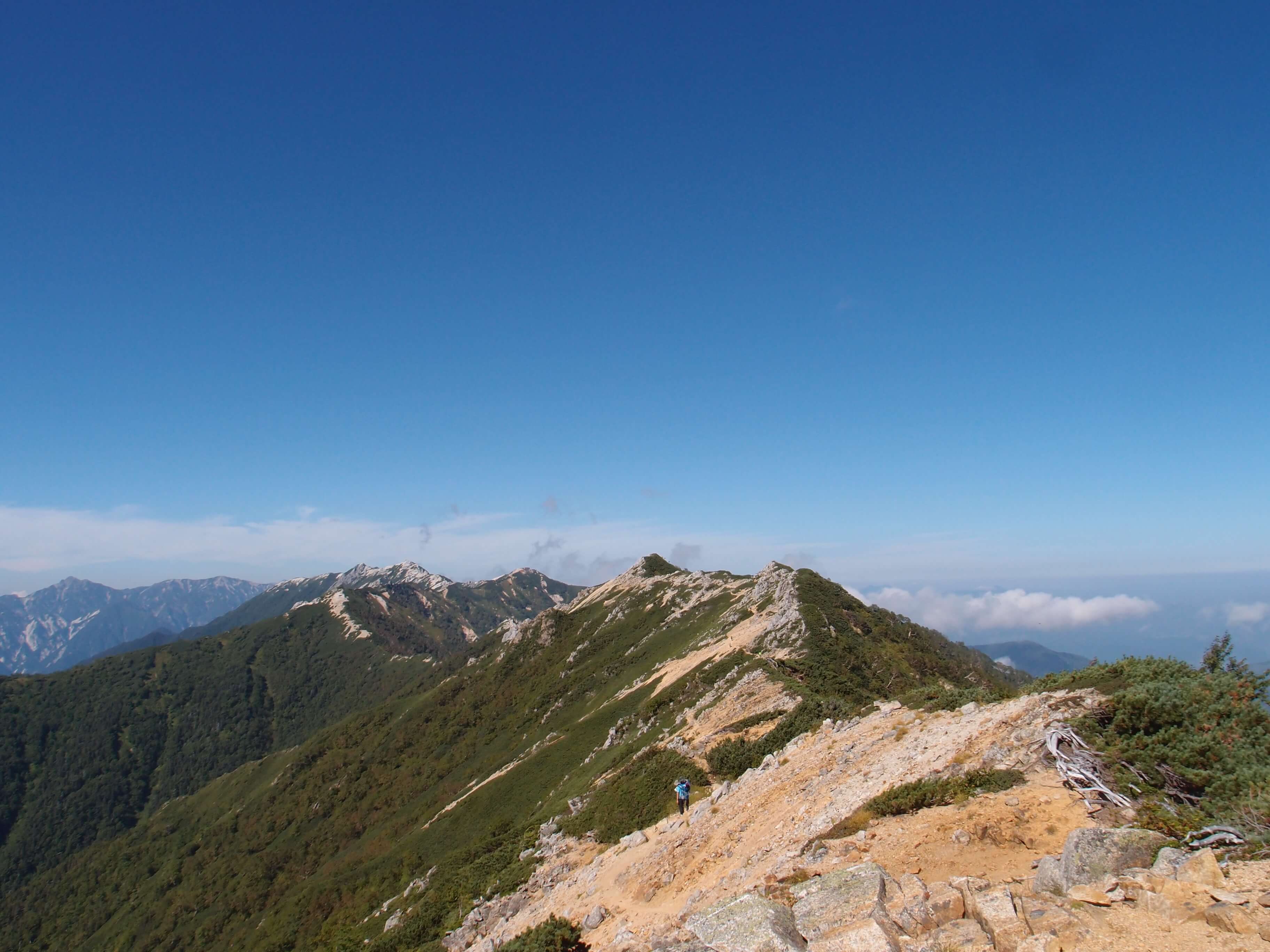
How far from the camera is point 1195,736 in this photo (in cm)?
1622

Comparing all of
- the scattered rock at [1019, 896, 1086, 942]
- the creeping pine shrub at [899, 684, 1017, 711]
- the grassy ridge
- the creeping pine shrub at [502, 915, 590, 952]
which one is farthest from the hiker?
the scattered rock at [1019, 896, 1086, 942]

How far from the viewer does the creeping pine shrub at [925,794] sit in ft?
60.0

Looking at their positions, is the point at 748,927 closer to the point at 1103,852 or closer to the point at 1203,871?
the point at 1103,852

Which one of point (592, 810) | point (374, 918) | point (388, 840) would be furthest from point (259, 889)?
point (592, 810)

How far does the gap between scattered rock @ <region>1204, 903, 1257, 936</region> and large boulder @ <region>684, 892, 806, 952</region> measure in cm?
702

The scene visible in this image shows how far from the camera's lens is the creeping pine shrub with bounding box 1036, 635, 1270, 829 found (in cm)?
1430

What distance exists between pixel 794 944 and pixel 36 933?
689 feet

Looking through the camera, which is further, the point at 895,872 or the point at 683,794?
the point at 683,794

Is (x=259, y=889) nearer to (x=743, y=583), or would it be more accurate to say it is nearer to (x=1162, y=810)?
(x=743, y=583)

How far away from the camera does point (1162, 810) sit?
14.6 m

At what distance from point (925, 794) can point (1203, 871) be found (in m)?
8.48

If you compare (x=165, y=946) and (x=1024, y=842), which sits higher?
(x=1024, y=842)

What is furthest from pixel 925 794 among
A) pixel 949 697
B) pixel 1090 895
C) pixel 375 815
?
pixel 375 815

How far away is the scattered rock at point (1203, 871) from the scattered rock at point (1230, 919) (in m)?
0.83
